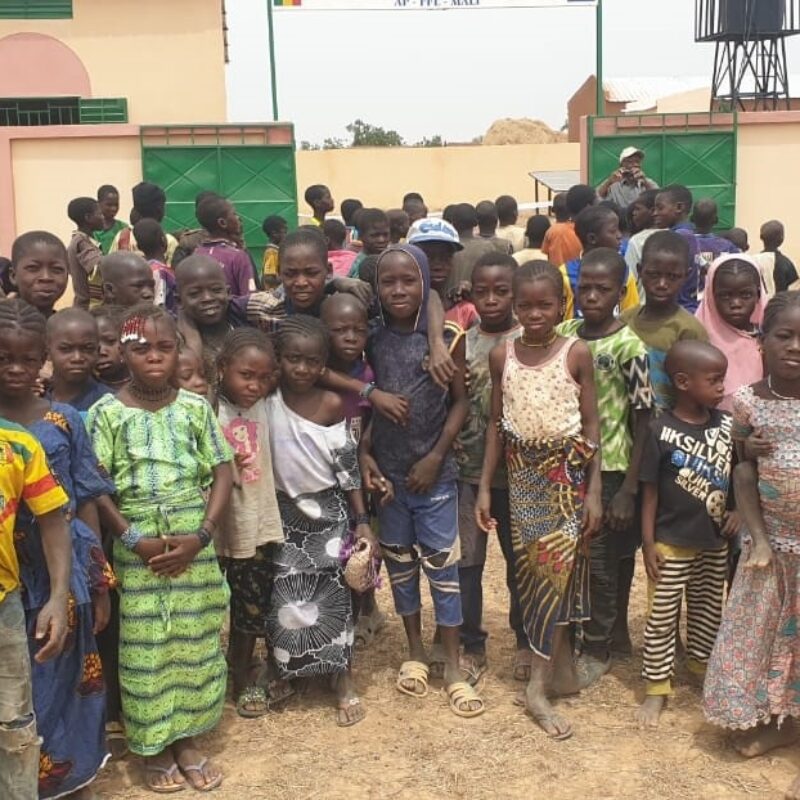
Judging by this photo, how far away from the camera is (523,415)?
325 cm

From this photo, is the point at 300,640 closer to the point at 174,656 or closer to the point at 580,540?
the point at 174,656

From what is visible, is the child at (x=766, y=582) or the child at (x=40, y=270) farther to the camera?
the child at (x=40, y=270)

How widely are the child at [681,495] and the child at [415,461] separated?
65 centimetres

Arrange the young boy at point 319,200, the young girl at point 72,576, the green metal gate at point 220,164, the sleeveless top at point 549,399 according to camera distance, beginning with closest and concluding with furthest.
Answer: the young girl at point 72,576 → the sleeveless top at point 549,399 → the young boy at point 319,200 → the green metal gate at point 220,164

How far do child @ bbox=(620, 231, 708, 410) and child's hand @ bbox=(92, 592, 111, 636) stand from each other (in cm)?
192

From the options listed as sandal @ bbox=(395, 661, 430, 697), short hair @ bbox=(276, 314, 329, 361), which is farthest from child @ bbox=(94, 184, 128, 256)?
sandal @ bbox=(395, 661, 430, 697)

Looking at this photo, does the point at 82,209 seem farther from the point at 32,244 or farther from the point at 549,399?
the point at 549,399

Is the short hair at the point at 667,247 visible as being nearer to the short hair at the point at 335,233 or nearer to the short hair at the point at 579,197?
the short hair at the point at 579,197

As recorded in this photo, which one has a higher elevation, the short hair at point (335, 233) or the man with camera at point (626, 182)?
the man with camera at point (626, 182)

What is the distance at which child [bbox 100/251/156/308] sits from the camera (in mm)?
3781

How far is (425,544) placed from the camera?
3484 mm

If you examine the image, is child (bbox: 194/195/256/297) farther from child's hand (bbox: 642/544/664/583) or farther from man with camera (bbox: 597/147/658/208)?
man with camera (bbox: 597/147/658/208)

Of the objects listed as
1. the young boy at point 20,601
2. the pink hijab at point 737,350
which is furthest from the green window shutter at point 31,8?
the young boy at point 20,601

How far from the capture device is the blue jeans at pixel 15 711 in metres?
2.46
